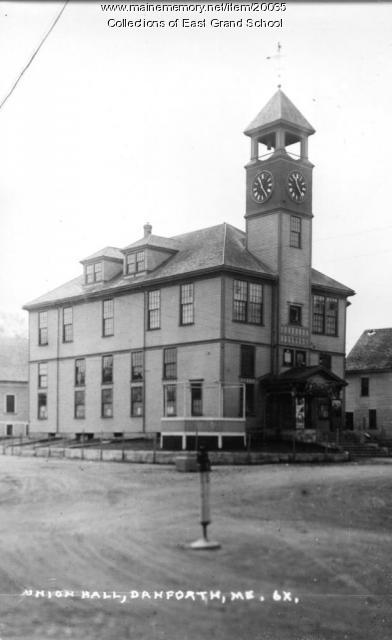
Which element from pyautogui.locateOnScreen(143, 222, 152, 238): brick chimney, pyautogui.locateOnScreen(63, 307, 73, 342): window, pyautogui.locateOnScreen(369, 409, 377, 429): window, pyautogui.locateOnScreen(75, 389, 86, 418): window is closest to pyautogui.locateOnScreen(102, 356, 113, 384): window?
pyautogui.locateOnScreen(75, 389, 86, 418): window

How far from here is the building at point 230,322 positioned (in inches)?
1255

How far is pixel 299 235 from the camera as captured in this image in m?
33.8

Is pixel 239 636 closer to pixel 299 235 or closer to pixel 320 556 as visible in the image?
pixel 320 556

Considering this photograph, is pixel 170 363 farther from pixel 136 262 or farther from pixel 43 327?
pixel 43 327

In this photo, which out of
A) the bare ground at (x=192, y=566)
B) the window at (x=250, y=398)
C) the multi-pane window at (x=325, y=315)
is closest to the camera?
the bare ground at (x=192, y=566)

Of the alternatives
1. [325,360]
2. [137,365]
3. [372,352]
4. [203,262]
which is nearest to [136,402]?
[137,365]

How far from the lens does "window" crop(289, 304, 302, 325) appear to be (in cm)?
3406

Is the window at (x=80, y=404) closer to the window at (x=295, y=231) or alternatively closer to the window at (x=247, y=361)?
the window at (x=247, y=361)

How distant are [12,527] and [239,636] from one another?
168 inches

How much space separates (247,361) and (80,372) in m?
10.6

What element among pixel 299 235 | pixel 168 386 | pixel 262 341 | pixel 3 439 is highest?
pixel 299 235

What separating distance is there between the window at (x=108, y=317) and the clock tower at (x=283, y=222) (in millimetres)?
7867

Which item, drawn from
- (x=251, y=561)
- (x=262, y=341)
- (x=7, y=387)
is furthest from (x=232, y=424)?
(x=7, y=387)

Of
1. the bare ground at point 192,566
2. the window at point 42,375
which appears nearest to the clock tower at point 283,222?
the window at point 42,375
